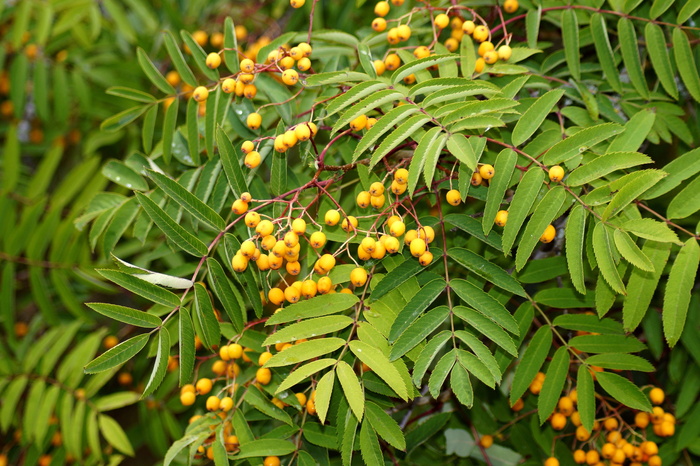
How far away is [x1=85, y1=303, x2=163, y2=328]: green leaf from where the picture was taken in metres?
1.37

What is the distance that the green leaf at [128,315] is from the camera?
1.37 meters

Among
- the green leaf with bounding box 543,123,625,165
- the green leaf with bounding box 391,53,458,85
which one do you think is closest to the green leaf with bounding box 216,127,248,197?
the green leaf with bounding box 391,53,458,85

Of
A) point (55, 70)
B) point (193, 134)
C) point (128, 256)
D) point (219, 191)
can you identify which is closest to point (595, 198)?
point (219, 191)

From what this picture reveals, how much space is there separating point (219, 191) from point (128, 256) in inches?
53.7

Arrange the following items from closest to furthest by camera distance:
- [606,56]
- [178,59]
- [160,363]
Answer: [160,363] → [606,56] → [178,59]

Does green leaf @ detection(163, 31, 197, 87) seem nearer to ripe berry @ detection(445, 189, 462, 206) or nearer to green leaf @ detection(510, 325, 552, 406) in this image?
Answer: ripe berry @ detection(445, 189, 462, 206)

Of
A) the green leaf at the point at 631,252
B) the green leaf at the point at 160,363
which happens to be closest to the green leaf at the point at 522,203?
the green leaf at the point at 631,252

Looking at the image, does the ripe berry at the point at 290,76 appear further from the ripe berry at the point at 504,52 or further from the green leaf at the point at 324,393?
the green leaf at the point at 324,393

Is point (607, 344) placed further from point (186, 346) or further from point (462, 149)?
point (186, 346)

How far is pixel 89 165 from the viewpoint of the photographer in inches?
106

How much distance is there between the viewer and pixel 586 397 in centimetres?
156

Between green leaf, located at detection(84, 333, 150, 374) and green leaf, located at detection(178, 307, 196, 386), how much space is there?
0.10 metres

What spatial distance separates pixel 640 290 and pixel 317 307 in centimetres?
79

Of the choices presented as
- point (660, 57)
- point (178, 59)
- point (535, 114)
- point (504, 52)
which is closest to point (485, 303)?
point (535, 114)
